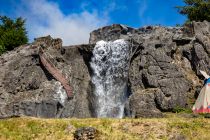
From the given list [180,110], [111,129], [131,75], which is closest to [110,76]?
[131,75]

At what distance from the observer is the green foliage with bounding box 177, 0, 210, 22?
220 feet

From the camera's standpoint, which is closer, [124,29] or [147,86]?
[147,86]

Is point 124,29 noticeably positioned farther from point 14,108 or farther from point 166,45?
point 14,108

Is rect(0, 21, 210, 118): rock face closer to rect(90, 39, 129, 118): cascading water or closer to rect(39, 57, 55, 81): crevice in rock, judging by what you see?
rect(39, 57, 55, 81): crevice in rock

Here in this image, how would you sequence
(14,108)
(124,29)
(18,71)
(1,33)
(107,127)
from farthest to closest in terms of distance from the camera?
(1,33) → (124,29) → (18,71) → (14,108) → (107,127)

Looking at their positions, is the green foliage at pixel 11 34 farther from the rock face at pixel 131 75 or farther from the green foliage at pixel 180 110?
the green foliage at pixel 180 110

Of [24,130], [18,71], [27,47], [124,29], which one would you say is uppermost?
[124,29]

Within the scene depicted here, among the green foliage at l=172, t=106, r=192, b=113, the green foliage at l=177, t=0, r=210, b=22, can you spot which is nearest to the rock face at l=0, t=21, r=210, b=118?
the green foliage at l=172, t=106, r=192, b=113

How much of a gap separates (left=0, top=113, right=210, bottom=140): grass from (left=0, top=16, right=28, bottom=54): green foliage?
29.5 m

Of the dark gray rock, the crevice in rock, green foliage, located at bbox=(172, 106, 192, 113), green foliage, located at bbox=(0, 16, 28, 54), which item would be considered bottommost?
the dark gray rock

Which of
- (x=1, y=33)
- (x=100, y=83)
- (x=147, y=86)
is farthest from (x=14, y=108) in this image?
(x=1, y=33)

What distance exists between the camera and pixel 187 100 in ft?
134

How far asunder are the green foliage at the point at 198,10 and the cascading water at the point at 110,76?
2622 cm

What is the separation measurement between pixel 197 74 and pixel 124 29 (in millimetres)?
11479
